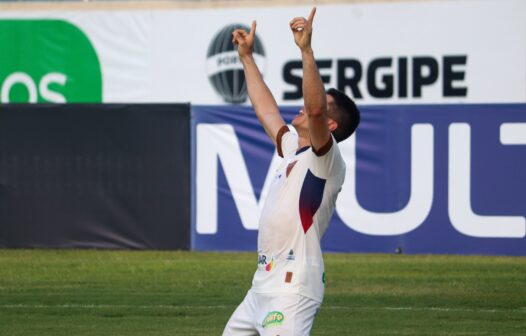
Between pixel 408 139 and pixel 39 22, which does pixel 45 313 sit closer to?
pixel 408 139

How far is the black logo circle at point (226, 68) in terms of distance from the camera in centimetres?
2362

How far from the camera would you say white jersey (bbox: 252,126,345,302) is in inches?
269

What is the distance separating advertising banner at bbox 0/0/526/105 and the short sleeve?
14.9m

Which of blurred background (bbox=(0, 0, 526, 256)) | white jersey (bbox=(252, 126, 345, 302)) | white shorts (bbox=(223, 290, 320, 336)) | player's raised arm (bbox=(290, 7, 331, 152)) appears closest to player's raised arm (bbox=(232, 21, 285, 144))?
white jersey (bbox=(252, 126, 345, 302))

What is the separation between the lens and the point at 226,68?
77.6ft

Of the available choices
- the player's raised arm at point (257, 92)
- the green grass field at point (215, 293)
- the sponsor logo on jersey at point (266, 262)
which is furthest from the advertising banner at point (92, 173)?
the sponsor logo on jersey at point (266, 262)

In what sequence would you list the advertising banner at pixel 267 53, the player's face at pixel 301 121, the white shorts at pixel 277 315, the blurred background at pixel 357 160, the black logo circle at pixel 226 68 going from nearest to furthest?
the white shorts at pixel 277 315 < the player's face at pixel 301 121 < the blurred background at pixel 357 160 < the advertising banner at pixel 267 53 < the black logo circle at pixel 226 68

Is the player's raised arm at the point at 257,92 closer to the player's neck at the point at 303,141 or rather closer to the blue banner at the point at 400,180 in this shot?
the player's neck at the point at 303,141

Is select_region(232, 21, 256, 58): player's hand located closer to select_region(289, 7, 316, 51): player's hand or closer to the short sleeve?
the short sleeve

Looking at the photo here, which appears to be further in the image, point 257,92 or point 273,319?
point 257,92

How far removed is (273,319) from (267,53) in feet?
55.0

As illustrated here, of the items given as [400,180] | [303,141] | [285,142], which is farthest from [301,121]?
[400,180]

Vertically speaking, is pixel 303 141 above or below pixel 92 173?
above

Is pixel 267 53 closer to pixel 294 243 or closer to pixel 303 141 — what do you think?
pixel 303 141
